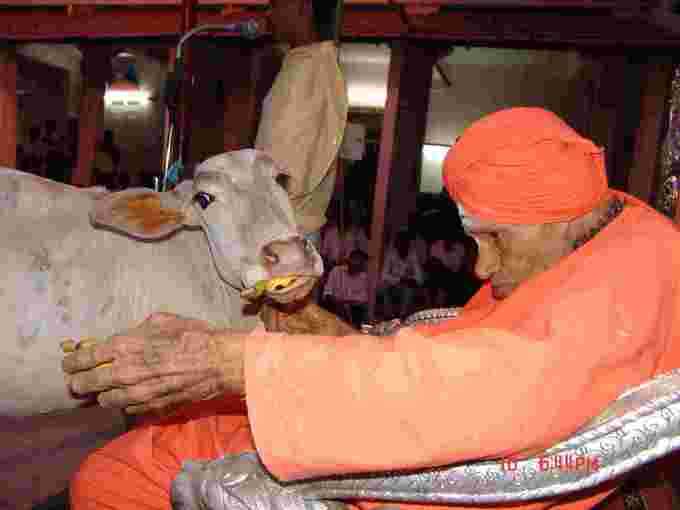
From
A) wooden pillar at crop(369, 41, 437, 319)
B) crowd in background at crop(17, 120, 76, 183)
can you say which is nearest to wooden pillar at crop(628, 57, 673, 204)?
wooden pillar at crop(369, 41, 437, 319)

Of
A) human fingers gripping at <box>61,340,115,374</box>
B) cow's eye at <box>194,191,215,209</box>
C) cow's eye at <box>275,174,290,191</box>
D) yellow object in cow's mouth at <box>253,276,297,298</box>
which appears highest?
cow's eye at <box>275,174,290,191</box>

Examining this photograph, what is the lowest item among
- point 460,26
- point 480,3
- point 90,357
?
point 90,357

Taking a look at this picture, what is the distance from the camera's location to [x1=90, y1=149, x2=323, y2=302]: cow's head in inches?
62.2

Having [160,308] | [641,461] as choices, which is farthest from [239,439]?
[641,461]

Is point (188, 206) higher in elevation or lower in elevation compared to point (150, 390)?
higher

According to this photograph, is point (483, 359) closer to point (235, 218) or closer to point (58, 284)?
point (235, 218)

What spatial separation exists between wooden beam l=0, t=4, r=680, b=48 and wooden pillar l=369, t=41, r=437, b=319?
0.94 ft

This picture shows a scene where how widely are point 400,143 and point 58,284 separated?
377 cm

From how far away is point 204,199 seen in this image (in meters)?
1.69

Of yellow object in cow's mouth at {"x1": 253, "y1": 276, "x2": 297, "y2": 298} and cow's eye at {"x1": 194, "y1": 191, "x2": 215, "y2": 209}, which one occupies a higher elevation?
cow's eye at {"x1": 194, "y1": 191, "x2": 215, "y2": 209}

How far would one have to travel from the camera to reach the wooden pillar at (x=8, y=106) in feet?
17.7

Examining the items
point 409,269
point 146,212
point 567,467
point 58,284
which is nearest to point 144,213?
point 146,212

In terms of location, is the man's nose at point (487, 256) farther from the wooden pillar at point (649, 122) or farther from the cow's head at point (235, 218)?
the wooden pillar at point (649, 122)

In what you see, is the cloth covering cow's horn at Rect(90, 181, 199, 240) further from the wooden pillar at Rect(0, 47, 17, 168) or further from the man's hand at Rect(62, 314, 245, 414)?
the wooden pillar at Rect(0, 47, 17, 168)
